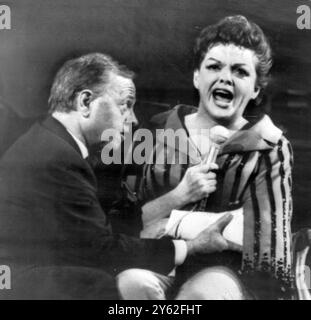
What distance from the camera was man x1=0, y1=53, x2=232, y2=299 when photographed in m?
3.96

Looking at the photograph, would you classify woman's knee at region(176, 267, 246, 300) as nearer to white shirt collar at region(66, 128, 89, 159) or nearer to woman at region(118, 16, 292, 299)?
woman at region(118, 16, 292, 299)

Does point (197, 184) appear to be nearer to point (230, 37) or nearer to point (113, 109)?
point (113, 109)

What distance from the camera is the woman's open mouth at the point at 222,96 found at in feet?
13.2

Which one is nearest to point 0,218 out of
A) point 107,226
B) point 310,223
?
point 107,226

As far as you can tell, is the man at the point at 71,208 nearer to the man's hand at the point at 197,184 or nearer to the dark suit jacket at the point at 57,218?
the dark suit jacket at the point at 57,218

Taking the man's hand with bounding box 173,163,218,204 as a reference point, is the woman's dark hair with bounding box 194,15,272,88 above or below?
above

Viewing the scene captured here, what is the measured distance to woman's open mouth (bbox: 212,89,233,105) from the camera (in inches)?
159

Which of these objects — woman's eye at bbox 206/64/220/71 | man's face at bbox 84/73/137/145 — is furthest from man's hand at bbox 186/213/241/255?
woman's eye at bbox 206/64/220/71

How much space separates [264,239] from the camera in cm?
401

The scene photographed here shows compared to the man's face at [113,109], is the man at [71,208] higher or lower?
lower

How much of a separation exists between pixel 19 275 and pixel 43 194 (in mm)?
608

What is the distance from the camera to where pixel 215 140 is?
159 inches

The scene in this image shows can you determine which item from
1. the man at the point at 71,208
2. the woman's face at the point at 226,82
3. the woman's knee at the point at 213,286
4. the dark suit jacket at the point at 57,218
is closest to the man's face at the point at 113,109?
the man at the point at 71,208

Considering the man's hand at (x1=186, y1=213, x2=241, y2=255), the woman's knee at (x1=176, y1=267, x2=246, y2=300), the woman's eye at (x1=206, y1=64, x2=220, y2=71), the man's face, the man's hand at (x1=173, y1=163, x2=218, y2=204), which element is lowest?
the woman's knee at (x1=176, y1=267, x2=246, y2=300)
